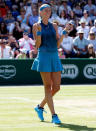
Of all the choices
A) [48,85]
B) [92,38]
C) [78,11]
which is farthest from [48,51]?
[78,11]

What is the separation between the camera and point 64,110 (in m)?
9.94

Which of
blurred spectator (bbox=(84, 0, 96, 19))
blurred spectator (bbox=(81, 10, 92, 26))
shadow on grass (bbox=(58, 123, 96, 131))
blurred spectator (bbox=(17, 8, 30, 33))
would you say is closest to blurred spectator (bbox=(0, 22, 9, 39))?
blurred spectator (bbox=(17, 8, 30, 33))

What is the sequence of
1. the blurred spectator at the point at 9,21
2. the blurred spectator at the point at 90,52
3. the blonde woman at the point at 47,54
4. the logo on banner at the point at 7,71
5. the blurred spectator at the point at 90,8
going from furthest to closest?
the blurred spectator at the point at 90,8
the blurred spectator at the point at 9,21
the blurred spectator at the point at 90,52
the logo on banner at the point at 7,71
the blonde woman at the point at 47,54

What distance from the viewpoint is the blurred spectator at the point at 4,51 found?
18.4m

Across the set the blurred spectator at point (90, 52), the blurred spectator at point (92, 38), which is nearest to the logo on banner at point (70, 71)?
the blurred spectator at point (90, 52)

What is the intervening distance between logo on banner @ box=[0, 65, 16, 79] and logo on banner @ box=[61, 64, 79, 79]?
1875 millimetres

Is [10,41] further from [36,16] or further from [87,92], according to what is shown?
[87,92]

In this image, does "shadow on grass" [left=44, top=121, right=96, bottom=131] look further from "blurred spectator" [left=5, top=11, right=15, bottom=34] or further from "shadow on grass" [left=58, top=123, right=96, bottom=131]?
"blurred spectator" [left=5, top=11, right=15, bottom=34]

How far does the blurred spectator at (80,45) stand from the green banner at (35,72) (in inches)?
43.6

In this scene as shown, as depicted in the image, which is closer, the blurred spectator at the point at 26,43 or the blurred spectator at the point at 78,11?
the blurred spectator at the point at 26,43

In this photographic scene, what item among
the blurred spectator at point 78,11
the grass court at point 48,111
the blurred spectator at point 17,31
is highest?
the blurred spectator at point 78,11

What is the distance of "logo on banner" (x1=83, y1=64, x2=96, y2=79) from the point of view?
720 inches

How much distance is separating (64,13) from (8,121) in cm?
1349

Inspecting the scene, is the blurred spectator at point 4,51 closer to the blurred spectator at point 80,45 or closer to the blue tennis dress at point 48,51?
the blurred spectator at point 80,45
